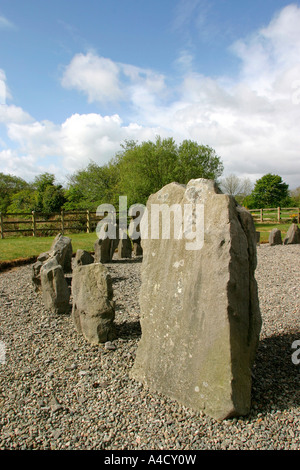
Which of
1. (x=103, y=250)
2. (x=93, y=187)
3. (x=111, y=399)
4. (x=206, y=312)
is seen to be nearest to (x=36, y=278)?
(x=103, y=250)

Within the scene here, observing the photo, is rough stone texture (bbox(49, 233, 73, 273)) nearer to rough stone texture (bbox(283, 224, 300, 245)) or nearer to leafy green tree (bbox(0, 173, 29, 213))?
rough stone texture (bbox(283, 224, 300, 245))

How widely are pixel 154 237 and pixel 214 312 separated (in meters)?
1.26

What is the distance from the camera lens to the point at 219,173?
32.4 m

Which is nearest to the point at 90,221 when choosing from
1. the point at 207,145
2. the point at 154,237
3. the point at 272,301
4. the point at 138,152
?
the point at 138,152

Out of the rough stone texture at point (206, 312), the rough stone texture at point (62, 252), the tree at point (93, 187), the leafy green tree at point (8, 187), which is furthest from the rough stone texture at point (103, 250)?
the leafy green tree at point (8, 187)

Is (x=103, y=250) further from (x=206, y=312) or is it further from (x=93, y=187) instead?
(x=93, y=187)

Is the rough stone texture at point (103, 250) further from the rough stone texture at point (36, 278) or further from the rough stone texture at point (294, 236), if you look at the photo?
the rough stone texture at point (294, 236)

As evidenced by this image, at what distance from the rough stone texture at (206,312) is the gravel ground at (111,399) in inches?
9.6

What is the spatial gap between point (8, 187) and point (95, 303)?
4152 centimetres

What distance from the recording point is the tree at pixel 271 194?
5112cm

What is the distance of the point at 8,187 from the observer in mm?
42375

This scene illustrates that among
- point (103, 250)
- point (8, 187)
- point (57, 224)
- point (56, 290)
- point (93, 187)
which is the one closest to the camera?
point (56, 290)

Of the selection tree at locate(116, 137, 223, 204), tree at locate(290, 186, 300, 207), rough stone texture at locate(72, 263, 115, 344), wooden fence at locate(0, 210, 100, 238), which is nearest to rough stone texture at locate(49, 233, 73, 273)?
rough stone texture at locate(72, 263, 115, 344)

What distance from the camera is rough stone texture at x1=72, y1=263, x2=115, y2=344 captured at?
5.25 meters
